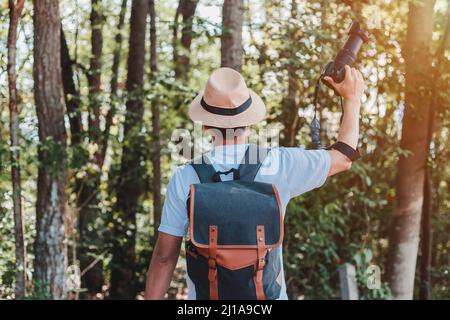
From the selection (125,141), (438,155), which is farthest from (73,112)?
(438,155)

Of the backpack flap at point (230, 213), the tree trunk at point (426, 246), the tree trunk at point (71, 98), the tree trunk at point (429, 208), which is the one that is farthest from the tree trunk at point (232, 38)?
the backpack flap at point (230, 213)

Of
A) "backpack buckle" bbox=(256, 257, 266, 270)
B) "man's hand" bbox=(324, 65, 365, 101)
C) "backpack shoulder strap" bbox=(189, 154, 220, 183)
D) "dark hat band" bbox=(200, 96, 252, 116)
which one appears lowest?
"backpack buckle" bbox=(256, 257, 266, 270)

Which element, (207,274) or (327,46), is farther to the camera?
(327,46)

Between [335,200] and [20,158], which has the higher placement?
[20,158]

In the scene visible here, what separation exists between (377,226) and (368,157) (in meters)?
0.98

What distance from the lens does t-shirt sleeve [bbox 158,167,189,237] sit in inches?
109

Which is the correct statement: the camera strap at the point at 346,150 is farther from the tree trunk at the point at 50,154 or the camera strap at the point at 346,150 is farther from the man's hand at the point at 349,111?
the tree trunk at the point at 50,154

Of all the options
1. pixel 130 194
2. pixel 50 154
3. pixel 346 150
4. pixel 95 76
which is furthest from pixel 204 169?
pixel 95 76

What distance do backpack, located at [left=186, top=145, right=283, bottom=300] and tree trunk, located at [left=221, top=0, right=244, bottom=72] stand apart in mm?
4346

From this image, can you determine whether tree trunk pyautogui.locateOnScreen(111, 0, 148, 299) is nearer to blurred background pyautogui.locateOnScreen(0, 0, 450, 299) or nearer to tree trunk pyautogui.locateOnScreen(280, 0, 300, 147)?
blurred background pyautogui.locateOnScreen(0, 0, 450, 299)

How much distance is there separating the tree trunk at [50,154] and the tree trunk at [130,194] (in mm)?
2113

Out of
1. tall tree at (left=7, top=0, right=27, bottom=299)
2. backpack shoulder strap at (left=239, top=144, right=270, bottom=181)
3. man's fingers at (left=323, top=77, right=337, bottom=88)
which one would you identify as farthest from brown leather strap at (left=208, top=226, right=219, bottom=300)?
tall tree at (left=7, top=0, right=27, bottom=299)
